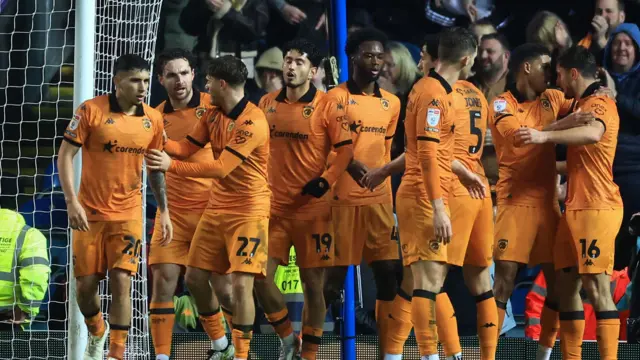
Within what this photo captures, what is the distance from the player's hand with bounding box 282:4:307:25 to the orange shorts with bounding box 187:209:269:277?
10.0 feet

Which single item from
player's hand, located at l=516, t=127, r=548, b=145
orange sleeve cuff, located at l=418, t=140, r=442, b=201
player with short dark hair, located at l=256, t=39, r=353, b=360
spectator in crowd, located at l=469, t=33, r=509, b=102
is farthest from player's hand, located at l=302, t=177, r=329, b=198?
spectator in crowd, located at l=469, t=33, r=509, b=102

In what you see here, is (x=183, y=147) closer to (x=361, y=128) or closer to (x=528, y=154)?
(x=361, y=128)

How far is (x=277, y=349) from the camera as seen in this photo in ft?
29.0

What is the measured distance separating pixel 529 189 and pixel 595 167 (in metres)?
0.47

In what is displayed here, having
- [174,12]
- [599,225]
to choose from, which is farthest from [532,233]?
[174,12]

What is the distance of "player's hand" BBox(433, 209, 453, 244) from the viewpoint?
21.3ft

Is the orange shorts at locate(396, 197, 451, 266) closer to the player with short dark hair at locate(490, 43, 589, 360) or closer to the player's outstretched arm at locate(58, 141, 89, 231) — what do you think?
the player with short dark hair at locate(490, 43, 589, 360)

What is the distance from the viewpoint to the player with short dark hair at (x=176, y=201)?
25.2ft

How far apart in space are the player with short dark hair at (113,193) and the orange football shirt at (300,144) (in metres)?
0.91

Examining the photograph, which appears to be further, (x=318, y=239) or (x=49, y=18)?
(x=49, y=18)

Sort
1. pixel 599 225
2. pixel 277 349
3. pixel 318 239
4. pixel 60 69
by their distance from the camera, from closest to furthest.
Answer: pixel 599 225 < pixel 318 239 < pixel 277 349 < pixel 60 69

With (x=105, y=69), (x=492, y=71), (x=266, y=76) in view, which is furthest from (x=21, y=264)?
(x=492, y=71)

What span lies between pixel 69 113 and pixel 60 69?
23.9 inches

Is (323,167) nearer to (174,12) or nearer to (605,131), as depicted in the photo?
(605,131)
